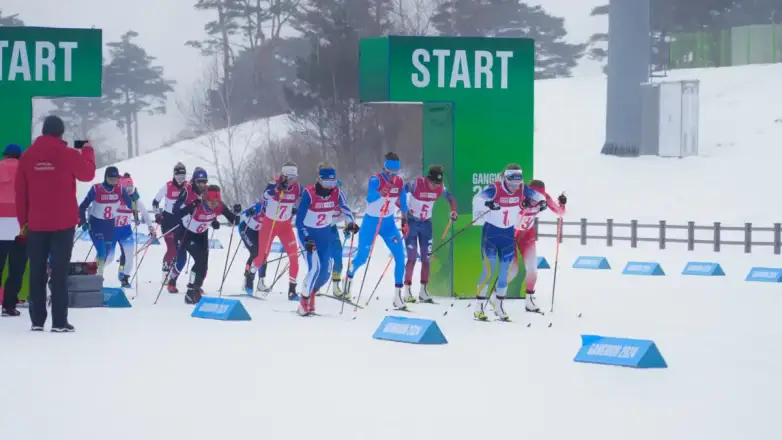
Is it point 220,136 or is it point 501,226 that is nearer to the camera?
point 501,226

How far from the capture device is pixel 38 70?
1952 cm

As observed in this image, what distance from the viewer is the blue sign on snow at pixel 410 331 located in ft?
48.2

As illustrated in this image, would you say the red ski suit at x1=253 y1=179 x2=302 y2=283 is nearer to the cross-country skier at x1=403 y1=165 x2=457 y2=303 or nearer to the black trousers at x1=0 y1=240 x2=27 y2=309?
the cross-country skier at x1=403 y1=165 x2=457 y2=303

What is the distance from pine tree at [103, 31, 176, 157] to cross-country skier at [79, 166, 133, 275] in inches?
2852

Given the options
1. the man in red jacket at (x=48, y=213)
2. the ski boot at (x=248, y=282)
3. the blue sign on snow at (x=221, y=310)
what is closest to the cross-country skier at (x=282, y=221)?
the ski boot at (x=248, y=282)

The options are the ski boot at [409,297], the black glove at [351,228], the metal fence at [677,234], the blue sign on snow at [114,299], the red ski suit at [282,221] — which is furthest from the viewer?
the metal fence at [677,234]

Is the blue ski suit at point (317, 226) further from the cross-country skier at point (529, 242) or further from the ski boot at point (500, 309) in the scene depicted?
the cross-country skier at point (529, 242)

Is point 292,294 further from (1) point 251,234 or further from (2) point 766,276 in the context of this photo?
(2) point 766,276

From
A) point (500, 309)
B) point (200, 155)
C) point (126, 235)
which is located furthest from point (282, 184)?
point (200, 155)

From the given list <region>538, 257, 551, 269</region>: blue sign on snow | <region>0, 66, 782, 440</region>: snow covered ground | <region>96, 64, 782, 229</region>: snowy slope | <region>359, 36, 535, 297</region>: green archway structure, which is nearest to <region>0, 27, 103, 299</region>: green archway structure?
<region>0, 66, 782, 440</region>: snow covered ground

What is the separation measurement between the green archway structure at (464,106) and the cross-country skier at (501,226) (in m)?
3.63

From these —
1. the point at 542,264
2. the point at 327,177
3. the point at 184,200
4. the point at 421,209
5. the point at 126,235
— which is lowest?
the point at 542,264

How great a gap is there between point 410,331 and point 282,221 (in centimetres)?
569

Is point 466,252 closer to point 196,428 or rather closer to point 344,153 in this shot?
point 196,428
